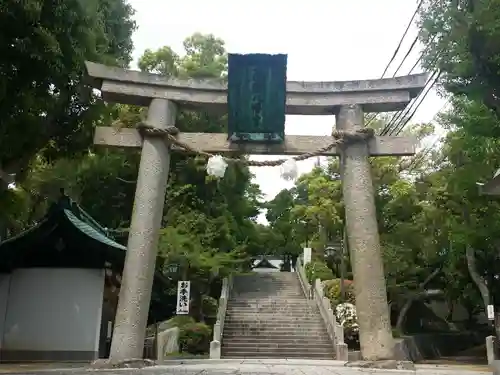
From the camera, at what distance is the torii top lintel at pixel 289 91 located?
10.3 m

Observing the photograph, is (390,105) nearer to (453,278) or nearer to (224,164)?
(224,164)

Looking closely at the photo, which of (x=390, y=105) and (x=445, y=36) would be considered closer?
(x=390, y=105)

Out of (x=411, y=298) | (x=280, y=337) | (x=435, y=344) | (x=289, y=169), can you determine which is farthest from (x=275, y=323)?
(x=289, y=169)

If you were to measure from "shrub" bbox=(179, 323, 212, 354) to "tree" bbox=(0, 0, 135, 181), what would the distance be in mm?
9081

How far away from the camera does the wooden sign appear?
1036cm

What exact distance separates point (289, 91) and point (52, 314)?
366 inches

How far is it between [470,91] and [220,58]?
56.6 feet

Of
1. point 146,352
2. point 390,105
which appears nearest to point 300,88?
point 390,105

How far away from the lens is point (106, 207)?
26.4m

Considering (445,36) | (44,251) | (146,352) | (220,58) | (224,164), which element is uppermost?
(220,58)

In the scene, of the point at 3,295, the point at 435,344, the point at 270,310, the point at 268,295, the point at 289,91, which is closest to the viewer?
the point at 289,91

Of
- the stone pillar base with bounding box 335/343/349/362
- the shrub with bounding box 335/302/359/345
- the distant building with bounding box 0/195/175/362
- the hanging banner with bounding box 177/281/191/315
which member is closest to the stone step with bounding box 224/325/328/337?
the shrub with bounding box 335/302/359/345

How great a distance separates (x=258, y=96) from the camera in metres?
10.5

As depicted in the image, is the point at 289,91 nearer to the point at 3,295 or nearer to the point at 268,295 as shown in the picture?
the point at 3,295
